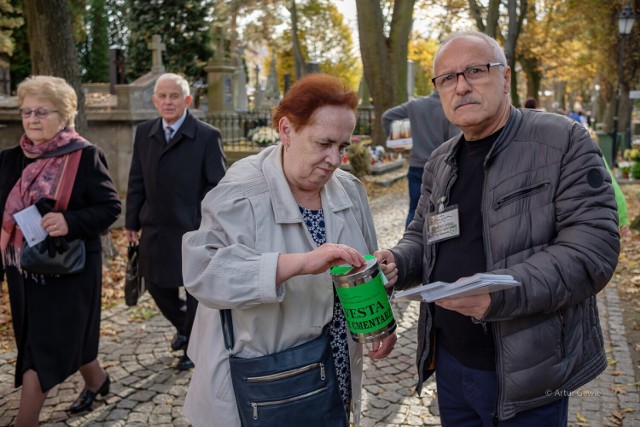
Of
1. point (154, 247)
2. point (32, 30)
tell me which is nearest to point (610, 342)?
point (154, 247)

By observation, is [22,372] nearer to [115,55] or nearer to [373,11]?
[373,11]

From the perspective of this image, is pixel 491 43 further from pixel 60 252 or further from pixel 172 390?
pixel 172 390

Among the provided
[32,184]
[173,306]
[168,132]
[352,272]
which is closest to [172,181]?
[168,132]

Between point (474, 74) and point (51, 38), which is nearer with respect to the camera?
point (474, 74)

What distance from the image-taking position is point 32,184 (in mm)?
3762

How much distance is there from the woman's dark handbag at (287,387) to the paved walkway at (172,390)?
6.23 feet

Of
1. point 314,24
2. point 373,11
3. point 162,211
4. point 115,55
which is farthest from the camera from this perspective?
point 314,24

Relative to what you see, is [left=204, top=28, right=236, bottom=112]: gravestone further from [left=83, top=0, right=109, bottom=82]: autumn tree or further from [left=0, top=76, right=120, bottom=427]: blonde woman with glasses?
[left=0, top=76, right=120, bottom=427]: blonde woman with glasses

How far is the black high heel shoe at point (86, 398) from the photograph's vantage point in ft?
13.7

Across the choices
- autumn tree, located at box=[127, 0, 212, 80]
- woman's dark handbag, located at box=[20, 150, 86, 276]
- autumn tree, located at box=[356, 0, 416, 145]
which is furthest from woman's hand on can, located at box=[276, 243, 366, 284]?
autumn tree, located at box=[127, 0, 212, 80]

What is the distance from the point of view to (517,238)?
211 cm

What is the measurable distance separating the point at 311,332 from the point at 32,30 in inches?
267

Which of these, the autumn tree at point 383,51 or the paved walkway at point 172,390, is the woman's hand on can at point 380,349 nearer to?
the paved walkway at point 172,390

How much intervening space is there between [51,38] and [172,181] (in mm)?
3825
